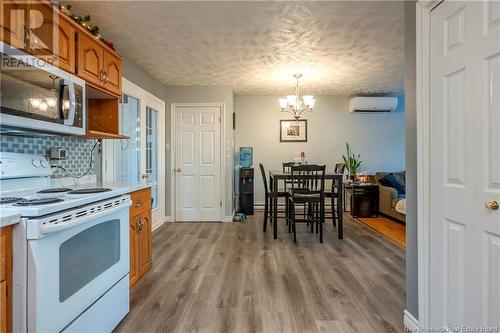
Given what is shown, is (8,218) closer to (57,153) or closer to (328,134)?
(57,153)

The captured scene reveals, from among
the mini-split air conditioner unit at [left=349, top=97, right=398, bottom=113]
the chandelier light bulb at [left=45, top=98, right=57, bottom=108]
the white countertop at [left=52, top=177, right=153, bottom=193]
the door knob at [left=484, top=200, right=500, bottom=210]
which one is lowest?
the door knob at [left=484, top=200, right=500, bottom=210]

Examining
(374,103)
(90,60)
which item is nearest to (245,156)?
(374,103)

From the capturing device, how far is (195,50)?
10.1 ft

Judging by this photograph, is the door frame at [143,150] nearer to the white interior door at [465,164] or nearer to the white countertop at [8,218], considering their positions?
the white countertop at [8,218]

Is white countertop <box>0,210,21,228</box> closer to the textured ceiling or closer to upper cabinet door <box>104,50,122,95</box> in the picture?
upper cabinet door <box>104,50,122,95</box>

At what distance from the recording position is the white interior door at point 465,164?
3.79ft

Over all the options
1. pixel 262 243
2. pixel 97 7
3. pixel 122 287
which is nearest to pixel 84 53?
pixel 97 7

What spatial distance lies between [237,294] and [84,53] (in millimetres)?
2137

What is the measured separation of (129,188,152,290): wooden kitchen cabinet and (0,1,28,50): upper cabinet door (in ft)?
3.84

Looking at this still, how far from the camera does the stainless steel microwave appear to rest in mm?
1292

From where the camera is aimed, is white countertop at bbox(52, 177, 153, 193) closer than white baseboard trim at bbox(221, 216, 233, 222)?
Yes

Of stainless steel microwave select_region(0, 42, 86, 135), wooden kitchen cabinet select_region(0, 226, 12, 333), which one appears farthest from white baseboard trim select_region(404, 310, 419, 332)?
stainless steel microwave select_region(0, 42, 86, 135)

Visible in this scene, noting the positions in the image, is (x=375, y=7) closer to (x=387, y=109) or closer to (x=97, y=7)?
(x=97, y=7)

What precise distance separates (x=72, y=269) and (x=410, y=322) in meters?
1.97
